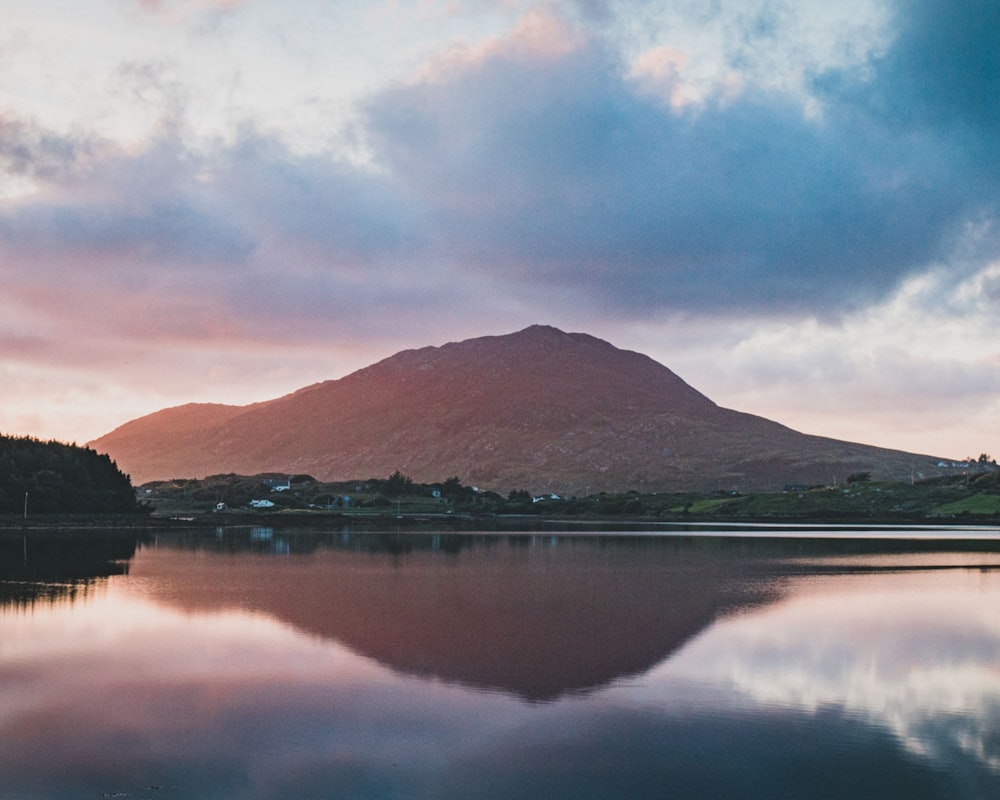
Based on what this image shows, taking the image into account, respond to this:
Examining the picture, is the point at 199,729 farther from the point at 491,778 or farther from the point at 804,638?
the point at 804,638

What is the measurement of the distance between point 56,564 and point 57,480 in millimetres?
55748

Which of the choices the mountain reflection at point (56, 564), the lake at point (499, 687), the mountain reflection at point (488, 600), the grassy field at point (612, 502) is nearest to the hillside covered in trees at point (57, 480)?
the mountain reflection at point (56, 564)

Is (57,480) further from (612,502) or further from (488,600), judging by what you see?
(612,502)

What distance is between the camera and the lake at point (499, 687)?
48.4 ft

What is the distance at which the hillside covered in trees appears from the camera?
328 feet

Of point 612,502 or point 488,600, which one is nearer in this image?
point 488,600

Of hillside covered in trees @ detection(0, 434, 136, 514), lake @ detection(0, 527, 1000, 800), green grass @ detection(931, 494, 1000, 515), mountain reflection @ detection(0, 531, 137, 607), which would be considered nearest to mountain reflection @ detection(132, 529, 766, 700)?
lake @ detection(0, 527, 1000, 800)

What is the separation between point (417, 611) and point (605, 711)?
52.6ft

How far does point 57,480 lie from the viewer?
341 ft

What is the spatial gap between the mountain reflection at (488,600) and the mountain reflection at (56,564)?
2136mm

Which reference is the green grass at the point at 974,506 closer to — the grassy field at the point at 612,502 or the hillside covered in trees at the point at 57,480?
the grassy field at the point at 612,502

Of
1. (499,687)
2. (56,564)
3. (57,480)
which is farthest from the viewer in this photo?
(57,480)

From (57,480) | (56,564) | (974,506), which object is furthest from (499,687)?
(974,506)

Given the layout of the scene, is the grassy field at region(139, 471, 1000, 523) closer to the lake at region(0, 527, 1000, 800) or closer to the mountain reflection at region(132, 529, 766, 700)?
the mountain reflection at region(132, 529, 766, 700)
